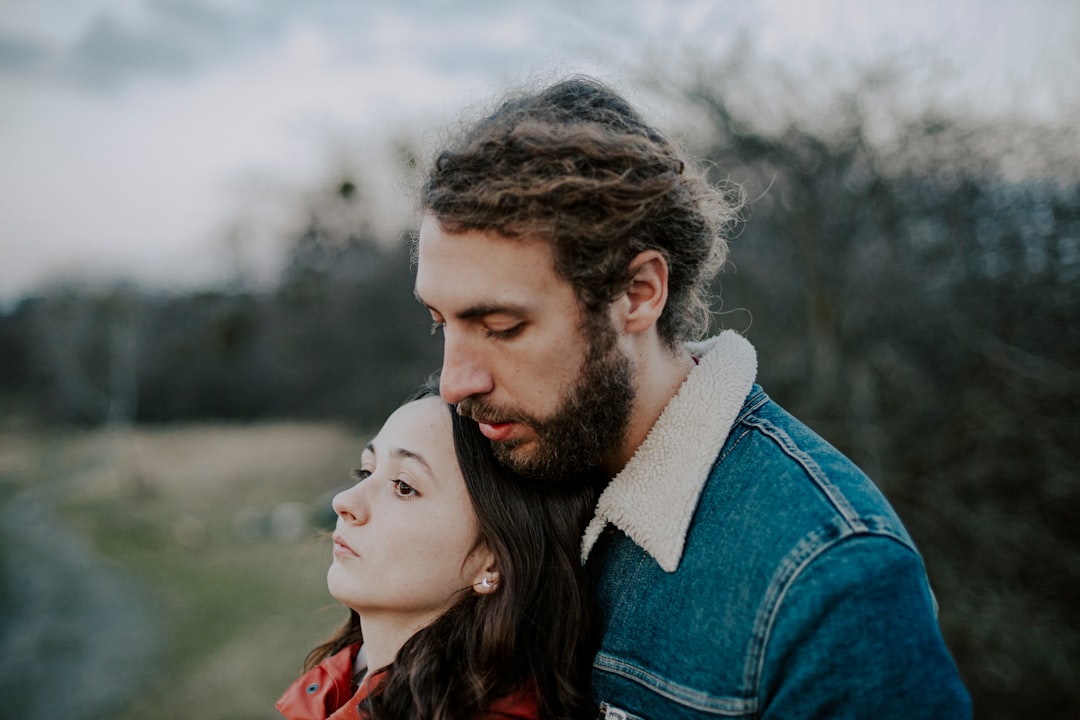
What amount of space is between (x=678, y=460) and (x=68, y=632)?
49.8 ft

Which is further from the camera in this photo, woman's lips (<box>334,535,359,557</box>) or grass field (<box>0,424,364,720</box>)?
grass field (<box>0,424,364,720</box>)

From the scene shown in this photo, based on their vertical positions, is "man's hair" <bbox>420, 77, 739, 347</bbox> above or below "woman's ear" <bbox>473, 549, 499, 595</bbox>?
above

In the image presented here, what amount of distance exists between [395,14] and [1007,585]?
33.8 ft

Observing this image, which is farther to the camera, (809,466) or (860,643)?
(809,466)

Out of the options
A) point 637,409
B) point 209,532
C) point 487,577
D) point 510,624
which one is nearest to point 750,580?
point 637,409

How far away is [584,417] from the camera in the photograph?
6.53 ft

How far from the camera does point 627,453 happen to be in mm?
2117

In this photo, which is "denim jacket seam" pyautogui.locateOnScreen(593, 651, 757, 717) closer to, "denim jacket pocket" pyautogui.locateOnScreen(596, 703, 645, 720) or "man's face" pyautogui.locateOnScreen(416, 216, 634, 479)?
"denim jacket pocket" pyautogui.locateOnScreen(596, 703, 645, 720)

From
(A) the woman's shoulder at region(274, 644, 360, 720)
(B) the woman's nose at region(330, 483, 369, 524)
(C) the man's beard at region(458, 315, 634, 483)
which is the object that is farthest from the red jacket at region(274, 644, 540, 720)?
(C) the man's beard at region(458, 315, 634, 483)

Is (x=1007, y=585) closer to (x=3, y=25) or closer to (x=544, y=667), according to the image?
(x=544, y=667)

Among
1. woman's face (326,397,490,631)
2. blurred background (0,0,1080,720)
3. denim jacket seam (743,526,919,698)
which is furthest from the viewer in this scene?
blurred background (0,0,1080,720)

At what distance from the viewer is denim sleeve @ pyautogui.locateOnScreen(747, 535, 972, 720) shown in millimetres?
1422

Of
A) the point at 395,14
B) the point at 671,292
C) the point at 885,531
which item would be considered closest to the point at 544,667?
the point at 885,531

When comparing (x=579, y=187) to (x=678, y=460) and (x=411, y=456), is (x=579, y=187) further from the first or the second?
(x=411, y=456)
